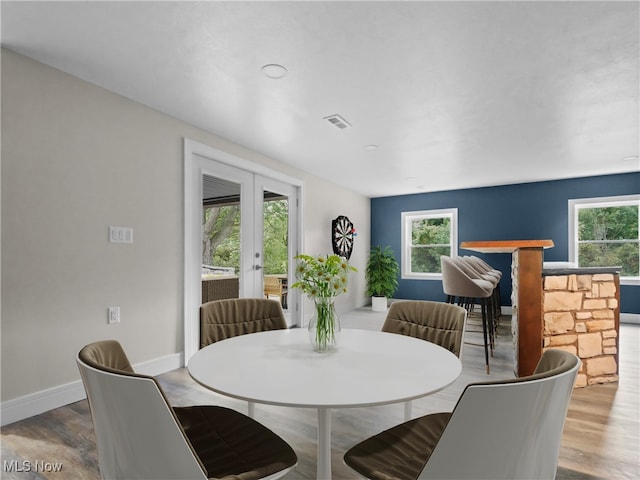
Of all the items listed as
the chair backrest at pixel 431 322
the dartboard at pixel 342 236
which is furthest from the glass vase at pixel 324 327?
the dartboard at pixel 342 236

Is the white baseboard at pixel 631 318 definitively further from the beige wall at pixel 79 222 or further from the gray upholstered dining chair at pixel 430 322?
the beige wall at pixel 79 222

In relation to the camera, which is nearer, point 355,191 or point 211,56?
point 211,56

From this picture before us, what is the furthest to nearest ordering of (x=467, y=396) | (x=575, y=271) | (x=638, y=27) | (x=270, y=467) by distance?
(x=575, y=271)
(x=638, y=27)
(x=270, y=467)
(x=467, y=396)

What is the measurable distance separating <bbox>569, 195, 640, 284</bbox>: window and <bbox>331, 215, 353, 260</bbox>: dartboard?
371 centimetres

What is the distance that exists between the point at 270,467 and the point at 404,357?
0.61m

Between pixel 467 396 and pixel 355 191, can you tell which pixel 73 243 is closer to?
pixel 467 396

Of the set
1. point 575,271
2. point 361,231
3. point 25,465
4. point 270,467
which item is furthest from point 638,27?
point 361,231

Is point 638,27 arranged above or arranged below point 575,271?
above

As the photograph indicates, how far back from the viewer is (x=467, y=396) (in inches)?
32.0

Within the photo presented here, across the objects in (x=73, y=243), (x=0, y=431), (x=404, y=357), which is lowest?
(x=0, y=431)

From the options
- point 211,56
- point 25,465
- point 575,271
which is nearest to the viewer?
point 25,465

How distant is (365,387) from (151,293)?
2.64 meters

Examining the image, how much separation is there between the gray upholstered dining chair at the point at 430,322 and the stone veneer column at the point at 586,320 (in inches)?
60.1

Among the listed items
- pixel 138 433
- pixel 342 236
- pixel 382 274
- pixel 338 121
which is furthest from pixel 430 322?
pixel 382 274
